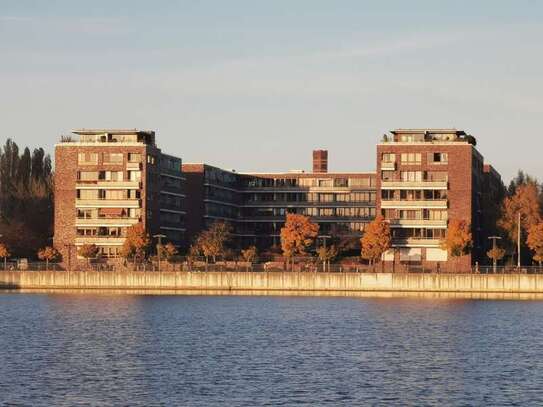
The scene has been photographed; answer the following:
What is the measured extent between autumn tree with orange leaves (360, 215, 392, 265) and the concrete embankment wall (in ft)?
52.8

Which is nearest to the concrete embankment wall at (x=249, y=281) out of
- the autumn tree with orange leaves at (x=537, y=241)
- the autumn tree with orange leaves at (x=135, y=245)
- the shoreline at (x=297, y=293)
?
the shoreline at (x=297, y=293)

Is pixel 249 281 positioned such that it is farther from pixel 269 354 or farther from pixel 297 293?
pixel 269 354

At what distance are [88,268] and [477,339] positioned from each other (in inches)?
4075

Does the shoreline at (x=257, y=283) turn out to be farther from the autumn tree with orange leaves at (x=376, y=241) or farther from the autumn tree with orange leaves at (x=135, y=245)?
the autumn tree with orange leaves at (x=376, y=241)

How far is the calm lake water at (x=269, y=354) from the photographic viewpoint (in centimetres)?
6956

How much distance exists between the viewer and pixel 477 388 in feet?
240

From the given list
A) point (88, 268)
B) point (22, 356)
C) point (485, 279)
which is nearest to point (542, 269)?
point (485, 279)

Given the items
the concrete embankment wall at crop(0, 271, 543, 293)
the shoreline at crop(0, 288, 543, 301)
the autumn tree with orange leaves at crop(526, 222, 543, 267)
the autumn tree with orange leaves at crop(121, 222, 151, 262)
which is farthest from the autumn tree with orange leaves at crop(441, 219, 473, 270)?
the autumn tree with orange leaves at crop(121, 222, 151, 262)

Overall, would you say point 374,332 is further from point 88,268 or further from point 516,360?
point 88,268

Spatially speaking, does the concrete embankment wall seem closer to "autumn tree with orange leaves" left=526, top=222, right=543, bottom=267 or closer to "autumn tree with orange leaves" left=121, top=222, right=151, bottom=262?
"autumn tree with orange leaves" left=121, top=222, right=151, bottom=262

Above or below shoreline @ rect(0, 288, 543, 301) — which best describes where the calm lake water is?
below

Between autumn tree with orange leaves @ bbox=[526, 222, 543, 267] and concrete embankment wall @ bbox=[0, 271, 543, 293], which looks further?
autumn tree with orange leaves @ bbox=[526, 222, 543, 267]

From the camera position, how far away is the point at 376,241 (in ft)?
645

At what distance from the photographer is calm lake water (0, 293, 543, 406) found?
69.6 m
